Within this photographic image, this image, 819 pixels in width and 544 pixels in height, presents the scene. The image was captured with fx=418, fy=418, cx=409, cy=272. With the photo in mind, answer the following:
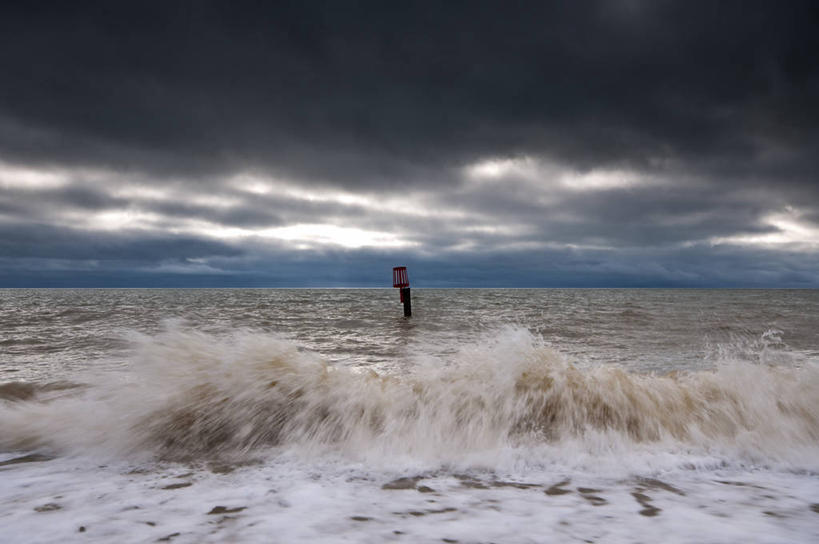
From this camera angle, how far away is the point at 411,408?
369 centimetres

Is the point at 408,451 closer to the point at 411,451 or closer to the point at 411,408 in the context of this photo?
the point at 411,451

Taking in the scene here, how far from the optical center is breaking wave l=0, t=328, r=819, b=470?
3223 mm

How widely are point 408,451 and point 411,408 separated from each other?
612mm

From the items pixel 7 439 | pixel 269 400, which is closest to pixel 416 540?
pixel 269 400

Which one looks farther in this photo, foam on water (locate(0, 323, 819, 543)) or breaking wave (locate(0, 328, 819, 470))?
breaking wave (locate(0, 328, 819, 470))

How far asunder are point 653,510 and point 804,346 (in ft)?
41.6

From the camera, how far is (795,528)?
78.2 inches

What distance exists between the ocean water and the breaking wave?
2 centimetres

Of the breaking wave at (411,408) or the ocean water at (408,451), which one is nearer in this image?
the ocean water at (408,451)

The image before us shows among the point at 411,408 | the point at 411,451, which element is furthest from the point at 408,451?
the point at 411,408

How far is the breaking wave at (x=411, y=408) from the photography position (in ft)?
10.6

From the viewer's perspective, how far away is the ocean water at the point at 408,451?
2.01 m

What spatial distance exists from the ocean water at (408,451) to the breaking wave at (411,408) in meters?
0.02

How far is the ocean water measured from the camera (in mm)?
2006
